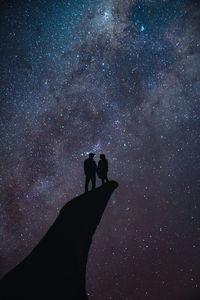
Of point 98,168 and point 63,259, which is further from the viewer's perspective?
point 98,168

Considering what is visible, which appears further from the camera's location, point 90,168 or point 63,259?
point 90,168

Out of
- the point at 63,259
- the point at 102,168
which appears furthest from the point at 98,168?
the point at 63,259

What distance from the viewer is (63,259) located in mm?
7445

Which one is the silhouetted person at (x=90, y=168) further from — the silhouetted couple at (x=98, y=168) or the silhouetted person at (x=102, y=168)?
the silhouetted person at (x=102, y=168)

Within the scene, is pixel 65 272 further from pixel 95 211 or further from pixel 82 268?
pixel 95 211

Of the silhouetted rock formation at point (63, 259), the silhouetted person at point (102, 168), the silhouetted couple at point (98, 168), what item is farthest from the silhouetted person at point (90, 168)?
the silhouetted rock formation at point (63, 259)

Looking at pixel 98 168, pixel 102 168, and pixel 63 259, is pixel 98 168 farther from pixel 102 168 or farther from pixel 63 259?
pixel 63 259

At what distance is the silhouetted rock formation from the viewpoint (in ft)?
22.0

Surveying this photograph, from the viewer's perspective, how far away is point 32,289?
6555 millimetres

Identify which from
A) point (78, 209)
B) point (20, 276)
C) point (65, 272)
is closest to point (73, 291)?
point (65, 272)

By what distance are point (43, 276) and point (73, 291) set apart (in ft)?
3.89

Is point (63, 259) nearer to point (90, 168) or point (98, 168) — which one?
point (90, 168)

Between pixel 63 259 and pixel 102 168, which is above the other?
pixel 102 168

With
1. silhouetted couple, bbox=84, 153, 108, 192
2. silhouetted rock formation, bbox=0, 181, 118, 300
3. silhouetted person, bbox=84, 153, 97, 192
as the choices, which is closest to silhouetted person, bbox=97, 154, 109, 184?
silhouetted couple, bbox=84, 153, 108, 192
